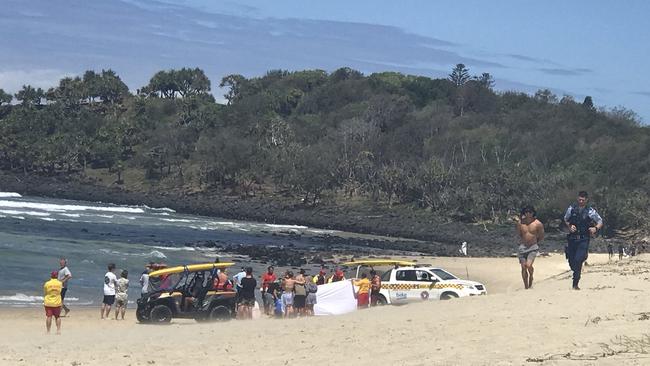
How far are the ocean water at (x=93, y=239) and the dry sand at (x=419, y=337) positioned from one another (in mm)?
12182

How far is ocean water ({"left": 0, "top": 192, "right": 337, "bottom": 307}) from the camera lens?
31.6m

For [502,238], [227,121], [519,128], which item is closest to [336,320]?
[502,238]

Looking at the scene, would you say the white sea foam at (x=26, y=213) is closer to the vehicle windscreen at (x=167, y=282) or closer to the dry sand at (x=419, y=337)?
the vehicle windscreen at (x=167, y=282)

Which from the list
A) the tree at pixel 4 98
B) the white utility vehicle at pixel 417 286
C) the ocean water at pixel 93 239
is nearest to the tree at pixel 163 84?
the tree at pixel 4 98

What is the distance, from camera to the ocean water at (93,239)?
31.6 m

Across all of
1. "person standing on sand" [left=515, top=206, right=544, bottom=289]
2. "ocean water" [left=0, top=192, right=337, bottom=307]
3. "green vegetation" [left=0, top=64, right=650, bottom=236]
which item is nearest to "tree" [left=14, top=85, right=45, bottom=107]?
"green vegetation" [left=0, top=64, right=650, bottom=236]

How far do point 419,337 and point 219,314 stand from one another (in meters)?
8.38

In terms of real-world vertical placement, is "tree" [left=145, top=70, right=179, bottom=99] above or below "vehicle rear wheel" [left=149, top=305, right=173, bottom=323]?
above

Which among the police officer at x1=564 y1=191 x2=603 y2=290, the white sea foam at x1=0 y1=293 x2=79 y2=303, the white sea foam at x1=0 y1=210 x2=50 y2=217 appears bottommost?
the white sea foam at x1=0 y1=210 x2=50 y2=217

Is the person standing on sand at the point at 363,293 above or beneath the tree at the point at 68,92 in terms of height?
beneath

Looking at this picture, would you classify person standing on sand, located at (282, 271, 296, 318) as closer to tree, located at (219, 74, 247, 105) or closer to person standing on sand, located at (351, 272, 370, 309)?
person standing on sand, located at (351, 272, 370, 309)

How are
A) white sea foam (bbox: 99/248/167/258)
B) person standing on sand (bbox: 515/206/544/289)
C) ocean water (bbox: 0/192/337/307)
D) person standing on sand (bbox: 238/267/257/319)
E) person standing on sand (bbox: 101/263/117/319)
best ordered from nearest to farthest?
person standing on sand (bbox: 515/206/544/289) < person standing on sand (bbox: 238/267/257/319) < person standing on sand (bbox: 101/263/117/319) < ocean water (bbox: 0/192/337/307) < white sea foam (bbox: 99/248/167/258)

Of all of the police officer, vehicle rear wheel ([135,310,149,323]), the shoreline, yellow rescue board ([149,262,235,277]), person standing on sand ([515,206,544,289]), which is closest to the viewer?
→ the police officer

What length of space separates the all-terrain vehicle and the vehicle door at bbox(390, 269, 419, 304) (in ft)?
14.1
